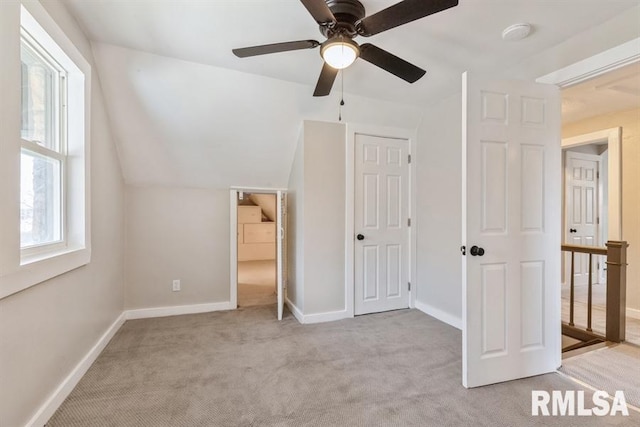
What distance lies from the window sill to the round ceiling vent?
312cm

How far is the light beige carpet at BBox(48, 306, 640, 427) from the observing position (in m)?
1.64

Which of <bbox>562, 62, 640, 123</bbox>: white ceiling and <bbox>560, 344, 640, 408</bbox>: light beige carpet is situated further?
<bbox>562, 62, 640, 123</bbox>: white ceiling

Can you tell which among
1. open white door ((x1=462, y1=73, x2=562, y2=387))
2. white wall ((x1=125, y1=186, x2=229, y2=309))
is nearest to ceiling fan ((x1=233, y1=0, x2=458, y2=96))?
open white door ((x1=462, y1=73, x2=562, y2=387))

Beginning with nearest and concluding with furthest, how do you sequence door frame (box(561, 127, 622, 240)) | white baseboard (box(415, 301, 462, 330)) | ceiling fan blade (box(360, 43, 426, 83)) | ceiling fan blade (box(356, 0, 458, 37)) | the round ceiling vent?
ceiling fan blade (box(356, 0, 458, 37)), ceiling fan blade (box(360, 43, 426, 83)), the round ceiling vent, white baseboard (box(415, 301, 462, 330)), door frame (box(561, 127, 622, 240))

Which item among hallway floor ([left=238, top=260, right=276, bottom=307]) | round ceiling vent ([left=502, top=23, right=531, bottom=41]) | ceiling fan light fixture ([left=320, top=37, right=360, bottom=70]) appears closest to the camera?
→ ceiling fan light fixture ([left=320, top=37, right=360, bottom=70])

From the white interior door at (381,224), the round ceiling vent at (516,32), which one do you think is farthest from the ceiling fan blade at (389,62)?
the white interior door at (381,224)

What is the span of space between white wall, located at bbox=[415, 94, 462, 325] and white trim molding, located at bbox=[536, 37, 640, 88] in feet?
2.81

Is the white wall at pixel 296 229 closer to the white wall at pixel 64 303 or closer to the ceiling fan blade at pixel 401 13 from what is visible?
the ceiling fan blade at pixel 401 13

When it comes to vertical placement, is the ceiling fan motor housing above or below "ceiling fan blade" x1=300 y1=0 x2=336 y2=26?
above

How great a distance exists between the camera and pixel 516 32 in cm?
195

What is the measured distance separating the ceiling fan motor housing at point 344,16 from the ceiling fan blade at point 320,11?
8cm

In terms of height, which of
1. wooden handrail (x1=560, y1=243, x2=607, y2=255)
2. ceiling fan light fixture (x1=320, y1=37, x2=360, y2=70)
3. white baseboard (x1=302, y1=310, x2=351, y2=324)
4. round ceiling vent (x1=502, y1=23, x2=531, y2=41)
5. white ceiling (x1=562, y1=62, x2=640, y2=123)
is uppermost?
round ceiling vent (x1=502, y1=23, x2=531, y2=41)

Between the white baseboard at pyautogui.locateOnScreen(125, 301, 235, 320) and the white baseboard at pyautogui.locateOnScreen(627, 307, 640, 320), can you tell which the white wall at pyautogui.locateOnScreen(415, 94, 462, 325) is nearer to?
the white baseboard at pyautogui.locateOnScreen(627, 307, 640, 320)

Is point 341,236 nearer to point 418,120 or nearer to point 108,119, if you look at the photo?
point 418,120
